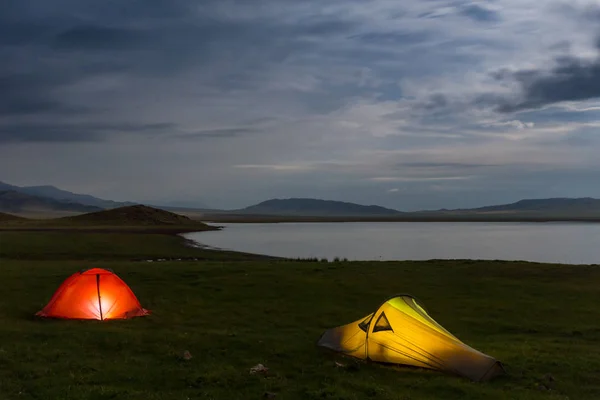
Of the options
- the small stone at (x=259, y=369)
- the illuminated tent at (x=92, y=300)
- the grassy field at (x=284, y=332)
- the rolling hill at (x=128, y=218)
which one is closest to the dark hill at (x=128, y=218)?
the rolling hill at (x=128, y=218)

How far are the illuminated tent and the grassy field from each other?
2.73 feet

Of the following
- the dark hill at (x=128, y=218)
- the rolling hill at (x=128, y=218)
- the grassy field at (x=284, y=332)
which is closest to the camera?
the grassy field at (x=284, y=332)

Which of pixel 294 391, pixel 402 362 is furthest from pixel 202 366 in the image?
pixel 402 362

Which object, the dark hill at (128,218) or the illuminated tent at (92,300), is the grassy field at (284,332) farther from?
the dark hill at (128,218)

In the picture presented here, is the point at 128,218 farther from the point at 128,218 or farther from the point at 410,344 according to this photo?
the point at 410,344

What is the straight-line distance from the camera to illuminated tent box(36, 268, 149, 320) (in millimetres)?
19438

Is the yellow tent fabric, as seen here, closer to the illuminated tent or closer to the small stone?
the small stone

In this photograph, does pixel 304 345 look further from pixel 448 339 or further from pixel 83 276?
pixel 83 276

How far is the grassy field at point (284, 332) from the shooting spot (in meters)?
11.9

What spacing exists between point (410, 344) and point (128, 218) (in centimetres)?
11523

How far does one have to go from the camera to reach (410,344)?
14.2m

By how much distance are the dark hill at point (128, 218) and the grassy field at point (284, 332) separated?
281 ft

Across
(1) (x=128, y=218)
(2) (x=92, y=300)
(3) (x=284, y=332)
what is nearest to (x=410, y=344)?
(3) (x=284, y=332)

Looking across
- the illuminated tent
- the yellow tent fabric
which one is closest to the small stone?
the yellow tent fabric
